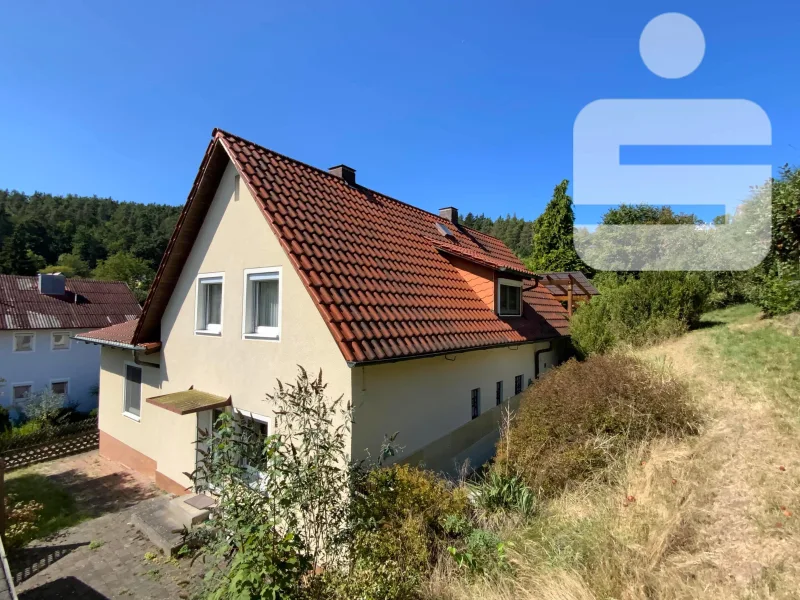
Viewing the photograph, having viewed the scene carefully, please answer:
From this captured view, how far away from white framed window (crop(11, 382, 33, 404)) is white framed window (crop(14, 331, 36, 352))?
212 centimetres

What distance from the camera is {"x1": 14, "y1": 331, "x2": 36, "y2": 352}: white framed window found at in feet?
79.6

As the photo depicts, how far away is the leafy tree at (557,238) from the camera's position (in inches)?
1531

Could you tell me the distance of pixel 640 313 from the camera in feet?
50.7

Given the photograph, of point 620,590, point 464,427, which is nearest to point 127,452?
point 464,427

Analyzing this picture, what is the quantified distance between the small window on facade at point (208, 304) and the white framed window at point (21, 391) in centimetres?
2296

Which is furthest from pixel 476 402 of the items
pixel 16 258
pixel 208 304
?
pixel 16 258

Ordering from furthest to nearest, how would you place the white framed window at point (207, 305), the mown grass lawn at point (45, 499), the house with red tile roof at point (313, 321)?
the white framed window at point (207, 305) → the mown grass lawn at point (45, 499) → the house with red tile roof at point (313, 321)

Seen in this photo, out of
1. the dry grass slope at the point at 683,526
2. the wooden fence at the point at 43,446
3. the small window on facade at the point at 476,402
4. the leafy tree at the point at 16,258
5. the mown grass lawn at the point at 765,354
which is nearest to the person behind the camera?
the dry grass slope at the point at 683,526

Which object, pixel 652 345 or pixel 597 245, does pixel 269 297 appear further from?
pixel 597 245

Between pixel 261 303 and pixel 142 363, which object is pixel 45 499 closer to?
pixel 142 363

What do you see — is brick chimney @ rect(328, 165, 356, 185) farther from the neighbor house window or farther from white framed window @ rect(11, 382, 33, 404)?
the neighbor house window

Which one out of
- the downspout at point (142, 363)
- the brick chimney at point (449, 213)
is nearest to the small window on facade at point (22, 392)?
the downspout at point (142, 363)

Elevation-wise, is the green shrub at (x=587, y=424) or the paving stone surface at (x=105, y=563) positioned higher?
the green shrub at (x=587, y=424)

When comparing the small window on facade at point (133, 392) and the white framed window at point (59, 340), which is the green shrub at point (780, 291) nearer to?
the small window on facade at point (133, 392)
